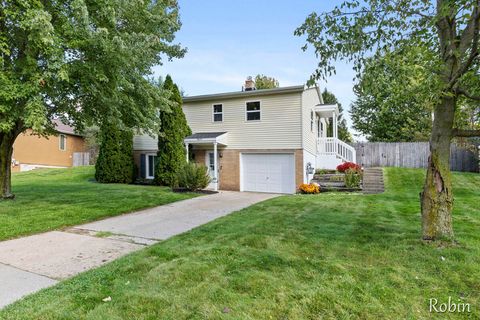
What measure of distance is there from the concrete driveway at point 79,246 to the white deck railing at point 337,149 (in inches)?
370

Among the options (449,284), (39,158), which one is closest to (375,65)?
(449,284)

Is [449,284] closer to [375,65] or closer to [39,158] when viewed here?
[375,65]

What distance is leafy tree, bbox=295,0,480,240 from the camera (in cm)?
430

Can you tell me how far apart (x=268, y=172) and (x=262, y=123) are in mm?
2392

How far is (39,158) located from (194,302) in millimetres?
30961

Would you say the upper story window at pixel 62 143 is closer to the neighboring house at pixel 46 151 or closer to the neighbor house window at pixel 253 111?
the neighboring house at pixel 46 151

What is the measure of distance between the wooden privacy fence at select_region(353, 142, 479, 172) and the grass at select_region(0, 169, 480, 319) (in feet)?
46.4

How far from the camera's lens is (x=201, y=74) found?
82.2 feet

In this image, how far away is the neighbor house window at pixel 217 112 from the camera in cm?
1585

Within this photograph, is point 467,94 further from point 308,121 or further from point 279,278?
point 308,121

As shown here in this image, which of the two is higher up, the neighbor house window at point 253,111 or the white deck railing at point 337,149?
the neighbor house window at point 253,111

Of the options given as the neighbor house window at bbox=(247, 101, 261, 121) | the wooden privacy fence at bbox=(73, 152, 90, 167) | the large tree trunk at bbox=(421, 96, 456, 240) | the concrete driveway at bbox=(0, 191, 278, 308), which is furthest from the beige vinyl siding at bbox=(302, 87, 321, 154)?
the wooden privacy fence at bbox=(73, 152, 90, 167)

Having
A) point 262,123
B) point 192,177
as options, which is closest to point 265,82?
point 262,123

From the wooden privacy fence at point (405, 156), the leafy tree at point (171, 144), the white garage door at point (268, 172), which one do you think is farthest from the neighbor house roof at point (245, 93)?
the wooden privacy fence at point (405, 156)
